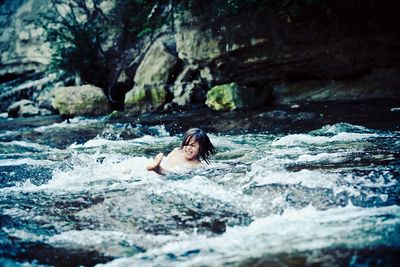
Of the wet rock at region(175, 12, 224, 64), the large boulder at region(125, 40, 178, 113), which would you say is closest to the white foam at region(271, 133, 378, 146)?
the wet rock at region(175, 12, 224, 64)

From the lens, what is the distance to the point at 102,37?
17.2m

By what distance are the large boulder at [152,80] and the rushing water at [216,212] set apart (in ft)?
24.3

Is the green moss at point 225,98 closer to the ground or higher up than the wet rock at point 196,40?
closer to the ground

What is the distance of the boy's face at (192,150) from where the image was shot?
452 centimetres

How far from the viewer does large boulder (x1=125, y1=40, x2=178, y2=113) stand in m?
12.4

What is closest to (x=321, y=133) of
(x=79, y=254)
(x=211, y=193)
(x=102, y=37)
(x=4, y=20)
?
(x=211, y=193)

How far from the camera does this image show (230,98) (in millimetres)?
10586

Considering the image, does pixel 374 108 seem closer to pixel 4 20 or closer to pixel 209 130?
pixel 209 130

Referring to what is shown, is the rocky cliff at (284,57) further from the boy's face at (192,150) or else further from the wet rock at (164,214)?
the wet rock at (164,214)

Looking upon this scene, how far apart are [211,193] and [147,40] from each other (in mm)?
14172

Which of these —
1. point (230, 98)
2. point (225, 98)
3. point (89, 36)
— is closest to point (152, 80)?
point (225, 98)

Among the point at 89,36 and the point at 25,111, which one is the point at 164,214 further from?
the point at 25,111

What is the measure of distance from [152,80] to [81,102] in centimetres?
240

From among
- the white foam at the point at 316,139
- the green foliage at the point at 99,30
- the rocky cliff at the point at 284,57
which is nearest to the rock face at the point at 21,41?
the green foliage at the point at 99,30
